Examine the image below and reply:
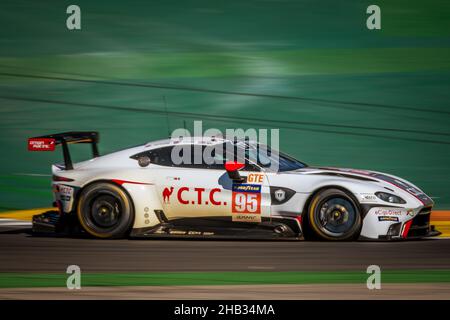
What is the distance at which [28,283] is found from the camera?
7.21 m

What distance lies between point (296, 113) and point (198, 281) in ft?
27.2

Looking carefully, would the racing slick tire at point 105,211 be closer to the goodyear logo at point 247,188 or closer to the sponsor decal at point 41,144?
the sponsor decal at point 41,144

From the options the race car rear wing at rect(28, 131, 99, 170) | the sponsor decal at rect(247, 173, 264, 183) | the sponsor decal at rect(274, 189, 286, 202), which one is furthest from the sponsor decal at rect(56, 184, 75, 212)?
the sponsor decal at rect(274, 189, 286, 202)

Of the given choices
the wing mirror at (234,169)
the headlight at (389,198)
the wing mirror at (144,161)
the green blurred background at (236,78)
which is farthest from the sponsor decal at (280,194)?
the green blurred background at (236,78)

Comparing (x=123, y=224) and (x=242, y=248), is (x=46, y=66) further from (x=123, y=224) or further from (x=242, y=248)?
(x=242, y=248)

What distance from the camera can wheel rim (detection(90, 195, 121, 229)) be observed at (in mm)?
9664

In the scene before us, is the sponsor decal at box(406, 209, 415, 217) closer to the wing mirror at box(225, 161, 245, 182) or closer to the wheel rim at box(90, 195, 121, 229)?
the wing mirror at box(225, 161, 245, 182)

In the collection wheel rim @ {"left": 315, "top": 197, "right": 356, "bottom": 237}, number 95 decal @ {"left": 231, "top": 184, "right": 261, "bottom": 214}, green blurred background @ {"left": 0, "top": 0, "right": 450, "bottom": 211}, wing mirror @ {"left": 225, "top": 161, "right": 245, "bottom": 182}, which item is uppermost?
green blurred background @ {"left": 0, "top": 0, "right": 450, "bottom": 211}

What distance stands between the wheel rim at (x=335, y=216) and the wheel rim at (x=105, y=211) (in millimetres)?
2326

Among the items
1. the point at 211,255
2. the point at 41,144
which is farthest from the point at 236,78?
the point at 211,255

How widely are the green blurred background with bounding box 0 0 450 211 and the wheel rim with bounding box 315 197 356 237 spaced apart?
162 inches

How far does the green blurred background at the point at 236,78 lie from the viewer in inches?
567

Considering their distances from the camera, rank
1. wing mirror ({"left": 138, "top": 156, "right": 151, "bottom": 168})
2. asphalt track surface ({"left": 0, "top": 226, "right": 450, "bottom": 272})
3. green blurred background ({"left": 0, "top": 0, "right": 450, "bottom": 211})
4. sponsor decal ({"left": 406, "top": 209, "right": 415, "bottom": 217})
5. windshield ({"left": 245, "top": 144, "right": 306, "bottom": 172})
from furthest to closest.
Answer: green blurred background ({"left": 0, "top": 0, "right": 450, "bottom": 211}) → wing mirror ({"left": 138, "top": 156, "right": 151, "bottom": 168}) → windshield ({"left": 245, "top": 144, "right": 306, "bottom": 172}) → sponsor decal ({"left": 406, "top": 209, "right": 415, "bottom": 217}) → asphalt track surface ({"left": 0, "top": 226, "right": 450, "bottom": 272})

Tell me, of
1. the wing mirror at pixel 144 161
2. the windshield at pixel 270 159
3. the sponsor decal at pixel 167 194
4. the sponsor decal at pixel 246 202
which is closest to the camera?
the sponsor decal at pixel 246 202
